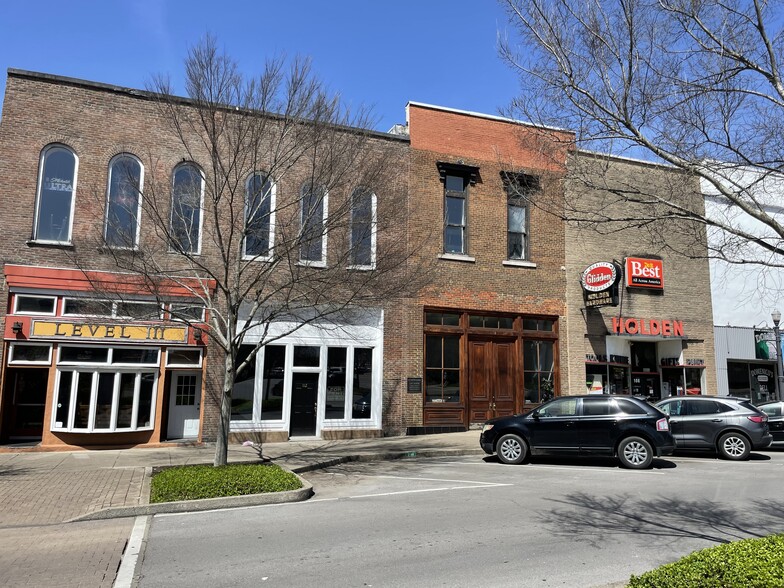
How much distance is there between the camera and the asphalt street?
5.96 metres

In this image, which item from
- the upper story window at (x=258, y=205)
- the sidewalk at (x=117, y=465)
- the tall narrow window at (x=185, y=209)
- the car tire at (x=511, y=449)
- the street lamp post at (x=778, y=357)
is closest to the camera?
the sidewalk at (x=117, y=465)

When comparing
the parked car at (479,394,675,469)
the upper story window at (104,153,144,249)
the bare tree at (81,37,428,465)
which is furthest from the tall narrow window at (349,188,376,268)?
the parked car at (479,394,675,469)

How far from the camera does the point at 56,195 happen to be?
15297 millimetres

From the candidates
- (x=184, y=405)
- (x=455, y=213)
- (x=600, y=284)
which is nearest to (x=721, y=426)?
(x=600, y=284)

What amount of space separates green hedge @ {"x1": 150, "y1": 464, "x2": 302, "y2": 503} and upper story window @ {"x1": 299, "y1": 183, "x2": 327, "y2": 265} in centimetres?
408

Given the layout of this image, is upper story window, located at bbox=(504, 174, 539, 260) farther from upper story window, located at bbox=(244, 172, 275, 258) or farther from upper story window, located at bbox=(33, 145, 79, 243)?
upper story window, located at bbox=(33, 145, 79, 243)

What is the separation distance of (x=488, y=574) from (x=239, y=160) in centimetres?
846

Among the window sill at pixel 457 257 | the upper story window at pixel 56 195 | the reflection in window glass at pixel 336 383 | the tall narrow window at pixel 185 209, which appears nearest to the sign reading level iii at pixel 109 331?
the upper story window at pixel 56 195

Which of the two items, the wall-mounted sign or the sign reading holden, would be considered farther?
the wall-mounted sign

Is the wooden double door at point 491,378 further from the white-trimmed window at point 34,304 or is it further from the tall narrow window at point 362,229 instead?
the white-trimmed window at point 34,304

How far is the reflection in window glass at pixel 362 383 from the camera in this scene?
57.4ft

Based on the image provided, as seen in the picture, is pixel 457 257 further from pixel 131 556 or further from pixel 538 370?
pixel 131 556

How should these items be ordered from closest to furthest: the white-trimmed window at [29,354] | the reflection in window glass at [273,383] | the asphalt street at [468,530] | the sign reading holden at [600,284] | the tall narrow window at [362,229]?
the asphalt street at [468,530], the tall narrow window at [362,229], the white-trimmed window at [29,354], the reflection in window glass at [273,383], the sign reading holden at [600,284]

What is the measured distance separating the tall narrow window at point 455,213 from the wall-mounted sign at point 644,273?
19.9ft
